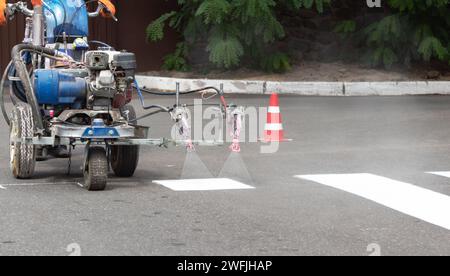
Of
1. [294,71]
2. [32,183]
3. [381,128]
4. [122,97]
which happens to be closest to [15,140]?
[32,183]

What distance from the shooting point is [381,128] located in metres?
15.4

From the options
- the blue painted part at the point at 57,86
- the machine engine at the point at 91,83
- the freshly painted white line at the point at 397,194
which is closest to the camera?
the freshly painted white line at the point at 397,194

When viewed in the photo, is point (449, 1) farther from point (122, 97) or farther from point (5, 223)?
point (5, 223)

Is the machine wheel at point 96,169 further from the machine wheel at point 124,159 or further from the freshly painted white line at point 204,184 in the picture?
the machine wheel at point 124,159

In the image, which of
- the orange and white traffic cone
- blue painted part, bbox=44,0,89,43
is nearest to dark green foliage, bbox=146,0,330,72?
the orange and white traffic cone

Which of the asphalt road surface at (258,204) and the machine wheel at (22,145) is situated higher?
the machine wheel at (22,145)

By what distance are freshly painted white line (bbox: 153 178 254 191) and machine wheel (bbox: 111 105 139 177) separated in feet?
1.31

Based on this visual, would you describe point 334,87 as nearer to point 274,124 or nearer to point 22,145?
point 274,124

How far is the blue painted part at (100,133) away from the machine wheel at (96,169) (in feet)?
0.37

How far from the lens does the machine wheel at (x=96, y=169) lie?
9875 mm

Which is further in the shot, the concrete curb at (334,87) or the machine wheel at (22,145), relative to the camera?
the concrete curb at (334,87)

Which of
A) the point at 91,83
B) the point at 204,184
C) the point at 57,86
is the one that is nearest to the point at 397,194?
the point at 204,184

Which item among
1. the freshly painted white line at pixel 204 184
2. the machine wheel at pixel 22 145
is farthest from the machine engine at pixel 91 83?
the freshly painted white line at pixel 204 184

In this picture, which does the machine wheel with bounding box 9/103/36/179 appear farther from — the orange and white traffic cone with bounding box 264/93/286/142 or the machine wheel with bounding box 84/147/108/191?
the orange and white traffic cone with bounding box 264/93/286/142
